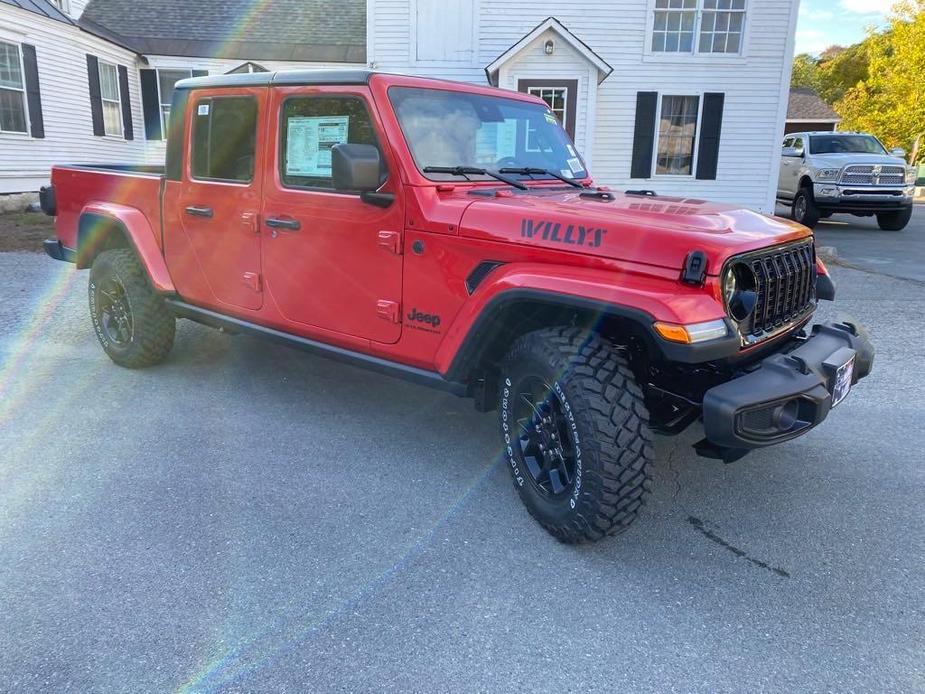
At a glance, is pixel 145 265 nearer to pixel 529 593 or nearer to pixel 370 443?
pixel 370 443

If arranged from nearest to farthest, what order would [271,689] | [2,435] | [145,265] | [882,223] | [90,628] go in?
[271,689] → [90,628] → [2,435] → [145,265] → [882,223]

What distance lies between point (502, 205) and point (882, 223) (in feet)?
51.9

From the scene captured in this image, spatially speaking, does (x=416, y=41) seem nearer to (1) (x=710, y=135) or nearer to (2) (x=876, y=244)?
(1) (x=710, y=135)

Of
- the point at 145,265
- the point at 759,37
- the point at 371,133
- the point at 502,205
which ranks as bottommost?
the point at 145,265

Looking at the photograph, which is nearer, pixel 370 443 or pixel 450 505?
pixel 450 505

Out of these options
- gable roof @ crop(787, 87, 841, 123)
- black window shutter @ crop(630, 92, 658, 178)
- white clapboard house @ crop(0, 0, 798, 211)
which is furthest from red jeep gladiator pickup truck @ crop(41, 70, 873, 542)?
gable roof @ crop(787, 87, 841, 123)

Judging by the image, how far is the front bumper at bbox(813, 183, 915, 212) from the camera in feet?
46.8

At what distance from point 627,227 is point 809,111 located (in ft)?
116

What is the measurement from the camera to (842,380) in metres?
2.79

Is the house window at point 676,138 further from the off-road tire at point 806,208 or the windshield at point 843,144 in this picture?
the windshield at point 843,144

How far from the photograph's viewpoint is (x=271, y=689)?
2045 millimetres

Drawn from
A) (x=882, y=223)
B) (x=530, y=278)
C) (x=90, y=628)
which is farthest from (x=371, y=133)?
(x=882, y=223)

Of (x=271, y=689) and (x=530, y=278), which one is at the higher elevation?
(x=530, y=278)

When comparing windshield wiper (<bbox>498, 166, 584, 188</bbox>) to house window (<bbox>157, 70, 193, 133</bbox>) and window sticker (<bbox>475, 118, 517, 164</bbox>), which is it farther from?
house window (<bbox>157, 70, 193, 133</bbox>)
